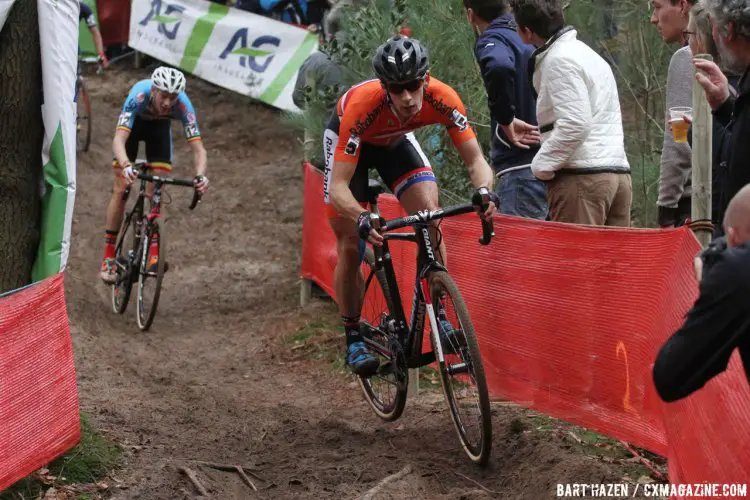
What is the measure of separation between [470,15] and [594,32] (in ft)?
12.3

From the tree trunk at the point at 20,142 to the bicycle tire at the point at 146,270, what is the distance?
154 inches

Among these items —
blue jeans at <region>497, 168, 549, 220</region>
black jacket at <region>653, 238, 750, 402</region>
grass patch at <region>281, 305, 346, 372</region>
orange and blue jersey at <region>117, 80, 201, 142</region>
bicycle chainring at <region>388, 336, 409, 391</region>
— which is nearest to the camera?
black jacket at <region>653, 238, 750, 402</region>

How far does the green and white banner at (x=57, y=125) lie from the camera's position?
5.55 m

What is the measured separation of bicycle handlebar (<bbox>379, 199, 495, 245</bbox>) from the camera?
5199mm

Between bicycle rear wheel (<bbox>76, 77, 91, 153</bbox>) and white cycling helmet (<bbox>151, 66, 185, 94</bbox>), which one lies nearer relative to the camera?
white cycling helmet (<bbox>151, 66, 185, 94</bbox>)

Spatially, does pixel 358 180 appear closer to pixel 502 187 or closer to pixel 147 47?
pixel 502 187

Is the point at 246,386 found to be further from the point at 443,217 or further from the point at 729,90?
the point at 729,90

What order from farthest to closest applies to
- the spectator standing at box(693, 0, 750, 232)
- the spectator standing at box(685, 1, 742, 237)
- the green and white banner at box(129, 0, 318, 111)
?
the green and white banner at box(129, 0, 318, 111)
the spectator standing at box(685, 1, 742, 237)
the spectator standing at box(693, 0, 750, 232)

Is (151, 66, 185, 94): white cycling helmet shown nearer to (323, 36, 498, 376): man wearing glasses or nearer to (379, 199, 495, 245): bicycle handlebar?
(323, 36, 498, 376): man wearing glasses

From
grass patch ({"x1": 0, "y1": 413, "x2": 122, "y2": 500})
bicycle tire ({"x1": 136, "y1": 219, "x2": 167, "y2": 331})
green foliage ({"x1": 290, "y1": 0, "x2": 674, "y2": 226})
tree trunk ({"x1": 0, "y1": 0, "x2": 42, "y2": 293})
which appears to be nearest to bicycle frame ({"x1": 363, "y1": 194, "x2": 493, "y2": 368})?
grass patch ({"x1": 0, "y1": 413, "x2": 122, "y2": 500})

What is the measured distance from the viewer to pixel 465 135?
5766mm

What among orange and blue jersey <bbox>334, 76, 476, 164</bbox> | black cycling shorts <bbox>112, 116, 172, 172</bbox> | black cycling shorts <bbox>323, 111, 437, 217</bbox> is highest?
orange and blue jersey <bbox>334, 76, 476, 164</bbox>

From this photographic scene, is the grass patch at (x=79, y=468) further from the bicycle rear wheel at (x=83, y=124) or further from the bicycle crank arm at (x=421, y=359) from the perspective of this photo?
the bicycle rear wheel at (x=83, y=124)

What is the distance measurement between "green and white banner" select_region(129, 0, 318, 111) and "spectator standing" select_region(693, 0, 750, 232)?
38.5 ft
